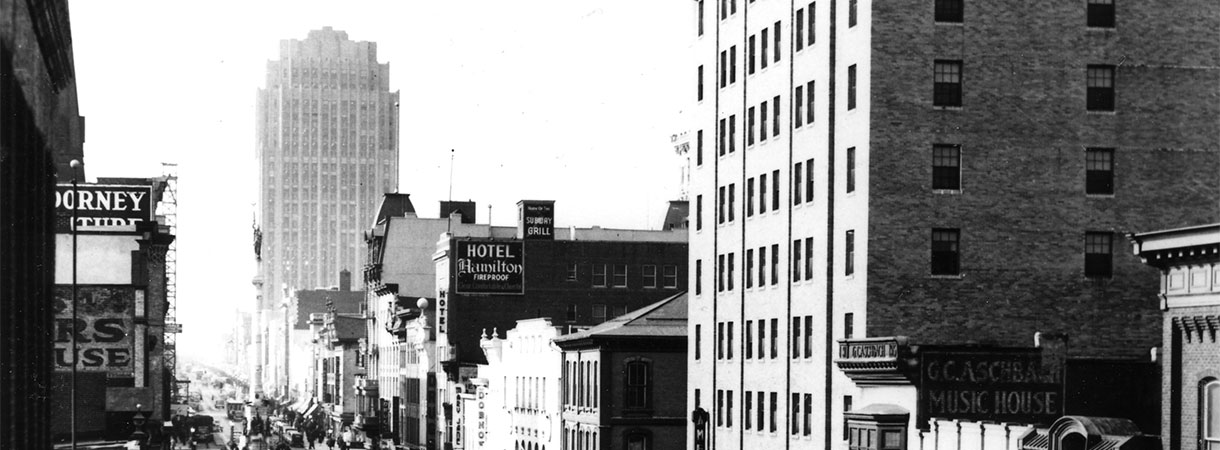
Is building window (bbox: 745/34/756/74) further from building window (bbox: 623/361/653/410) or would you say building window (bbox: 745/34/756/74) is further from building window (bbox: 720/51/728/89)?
building window (bbox: 623/361/653/410)

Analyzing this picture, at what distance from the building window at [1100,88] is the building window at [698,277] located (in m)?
24.3

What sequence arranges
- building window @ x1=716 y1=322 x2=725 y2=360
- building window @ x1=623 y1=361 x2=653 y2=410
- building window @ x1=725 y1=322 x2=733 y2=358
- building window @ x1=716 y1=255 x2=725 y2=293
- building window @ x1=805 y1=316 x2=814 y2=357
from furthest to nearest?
1. building window @ x1=623 y1=361 x2=653 y2=410
2. building window @ x1=716 y1=255 x2=725 y2=293
3. building window @ x1=716 y1=322 x2=725 y2=360
4. building window @ x1=725 y1=322 x2=733 y2=358
5. building window @ x1=805 y1=316 x2=814 y2=357

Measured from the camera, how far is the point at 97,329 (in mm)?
92438

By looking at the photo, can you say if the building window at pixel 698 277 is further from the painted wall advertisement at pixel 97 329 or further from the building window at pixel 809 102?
the painted wall advertisement at pixel 97 329

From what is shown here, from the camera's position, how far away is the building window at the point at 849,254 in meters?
68.3

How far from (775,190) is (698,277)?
12205 mm

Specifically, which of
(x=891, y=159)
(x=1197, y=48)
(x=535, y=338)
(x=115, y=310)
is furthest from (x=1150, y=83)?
(x=115, y=310)

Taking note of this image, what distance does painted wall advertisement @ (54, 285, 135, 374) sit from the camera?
84.9 m

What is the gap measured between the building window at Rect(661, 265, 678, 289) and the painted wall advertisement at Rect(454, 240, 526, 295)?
9002mm

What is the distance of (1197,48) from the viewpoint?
6812 cm

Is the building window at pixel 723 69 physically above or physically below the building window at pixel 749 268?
above

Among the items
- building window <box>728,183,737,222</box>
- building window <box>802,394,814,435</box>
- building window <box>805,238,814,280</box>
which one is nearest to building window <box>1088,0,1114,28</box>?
building window <box>805,238,814,280</box>

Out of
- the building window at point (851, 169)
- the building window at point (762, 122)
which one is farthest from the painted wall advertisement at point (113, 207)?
the building window at point (851, 169)

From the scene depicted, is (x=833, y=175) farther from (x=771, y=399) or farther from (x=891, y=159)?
(x=771, y=399)
